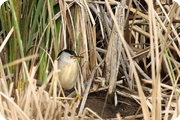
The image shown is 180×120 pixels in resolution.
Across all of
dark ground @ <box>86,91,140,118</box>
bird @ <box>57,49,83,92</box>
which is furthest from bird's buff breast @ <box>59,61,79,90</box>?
dark ground @ <box>86,91,140,118</box>

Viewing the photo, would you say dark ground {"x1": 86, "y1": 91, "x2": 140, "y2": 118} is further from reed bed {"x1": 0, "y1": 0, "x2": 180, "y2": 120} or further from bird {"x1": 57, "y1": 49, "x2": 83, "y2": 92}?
bird {"x1": 57, "y1": 49, "x2": 83, "y2": 92}

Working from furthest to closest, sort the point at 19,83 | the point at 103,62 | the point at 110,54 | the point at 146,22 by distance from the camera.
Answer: the point at 146,22 → the point at 103,62 → the point at 110,54 → the point at 19,83

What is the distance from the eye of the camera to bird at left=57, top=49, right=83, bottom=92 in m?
3.21

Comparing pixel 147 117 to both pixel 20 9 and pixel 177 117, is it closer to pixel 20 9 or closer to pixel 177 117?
pixel 177 117

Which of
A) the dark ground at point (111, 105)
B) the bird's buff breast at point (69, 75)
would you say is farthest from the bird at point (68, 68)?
the dark ground at point (111, 105)

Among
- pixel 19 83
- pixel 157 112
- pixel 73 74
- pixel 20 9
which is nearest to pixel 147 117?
pixel 157 112

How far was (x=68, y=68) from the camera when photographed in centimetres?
341

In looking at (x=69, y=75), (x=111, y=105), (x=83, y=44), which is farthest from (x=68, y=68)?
(x=111, y=105)

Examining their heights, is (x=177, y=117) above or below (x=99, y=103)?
above

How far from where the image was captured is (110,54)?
3.13 meters

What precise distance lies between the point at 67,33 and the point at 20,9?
0.69 m

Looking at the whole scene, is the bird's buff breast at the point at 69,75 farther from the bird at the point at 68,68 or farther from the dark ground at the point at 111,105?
the dark ground at the point at 111,105

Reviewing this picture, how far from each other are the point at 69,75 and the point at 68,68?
0.13 meters

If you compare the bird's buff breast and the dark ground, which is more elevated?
the bird's buff breast
